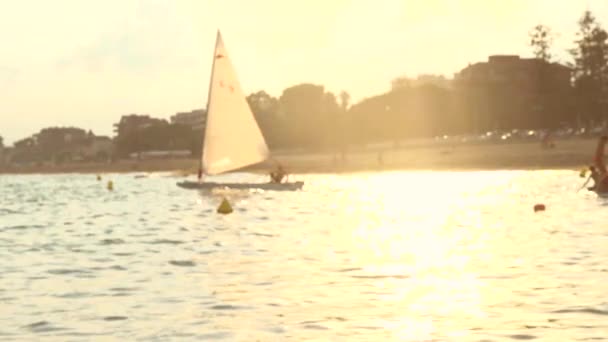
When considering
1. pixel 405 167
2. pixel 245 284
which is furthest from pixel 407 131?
pixel 245 284

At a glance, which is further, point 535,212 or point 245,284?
point 535,212

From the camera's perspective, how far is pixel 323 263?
95.4ft

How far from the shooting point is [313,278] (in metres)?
25.4

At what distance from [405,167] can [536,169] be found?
88.3 ft

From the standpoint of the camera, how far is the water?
1835 cm

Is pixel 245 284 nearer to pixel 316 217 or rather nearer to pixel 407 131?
pixel 316 217

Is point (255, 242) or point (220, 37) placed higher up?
point (220, 37)

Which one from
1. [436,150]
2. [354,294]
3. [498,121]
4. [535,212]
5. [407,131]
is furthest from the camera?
[407,131]

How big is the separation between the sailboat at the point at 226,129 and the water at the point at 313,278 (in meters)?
21.5

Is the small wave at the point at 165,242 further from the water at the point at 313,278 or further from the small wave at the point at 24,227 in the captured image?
the small wave at the point at 24,227

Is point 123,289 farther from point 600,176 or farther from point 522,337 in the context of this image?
point 600,176

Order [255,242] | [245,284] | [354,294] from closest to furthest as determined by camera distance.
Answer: [354,294] → [245,284] → [255,242]

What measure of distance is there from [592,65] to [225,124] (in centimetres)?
8095

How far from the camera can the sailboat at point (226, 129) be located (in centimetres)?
7431
